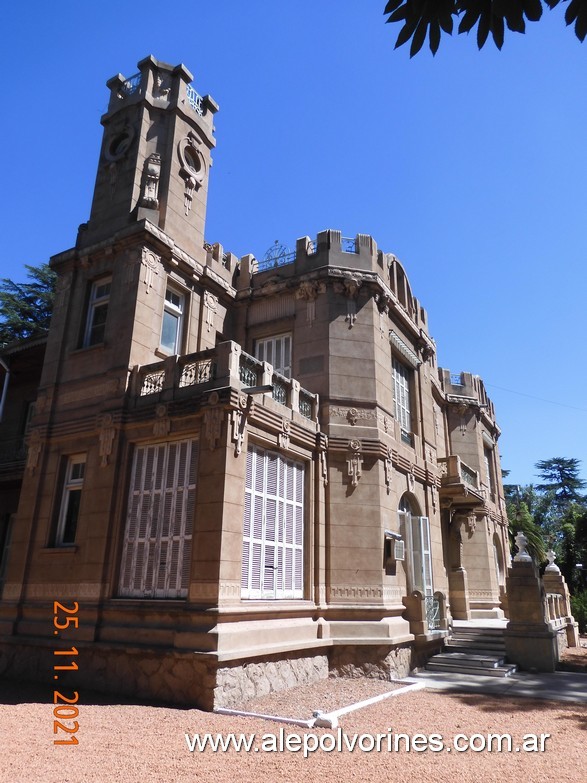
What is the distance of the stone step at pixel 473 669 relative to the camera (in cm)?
1292

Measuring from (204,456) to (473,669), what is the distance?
812cm

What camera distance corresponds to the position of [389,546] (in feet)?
44.8

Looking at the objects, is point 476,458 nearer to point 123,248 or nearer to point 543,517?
point 123,248

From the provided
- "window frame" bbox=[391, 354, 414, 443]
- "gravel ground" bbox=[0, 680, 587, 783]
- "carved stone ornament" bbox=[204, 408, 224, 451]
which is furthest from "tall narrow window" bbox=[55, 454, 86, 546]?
"window frame" bbox=[391, 354, 414, 443]

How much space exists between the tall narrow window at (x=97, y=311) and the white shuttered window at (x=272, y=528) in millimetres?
5185

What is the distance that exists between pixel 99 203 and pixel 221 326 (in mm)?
4483

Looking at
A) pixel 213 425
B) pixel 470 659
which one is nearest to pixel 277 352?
pixel 213 425

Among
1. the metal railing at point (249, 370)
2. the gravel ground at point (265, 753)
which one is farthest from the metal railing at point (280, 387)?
the gravel ground at point (265, 753)

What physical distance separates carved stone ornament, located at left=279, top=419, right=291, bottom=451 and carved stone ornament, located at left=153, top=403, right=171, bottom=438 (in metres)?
2.37

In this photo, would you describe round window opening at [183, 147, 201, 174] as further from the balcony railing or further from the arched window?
the balcony railing

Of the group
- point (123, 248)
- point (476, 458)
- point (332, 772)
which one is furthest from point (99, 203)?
point (476, 458)

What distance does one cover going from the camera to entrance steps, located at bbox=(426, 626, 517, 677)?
13.3 meters

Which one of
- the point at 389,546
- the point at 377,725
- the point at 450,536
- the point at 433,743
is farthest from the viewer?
the point at 450,536

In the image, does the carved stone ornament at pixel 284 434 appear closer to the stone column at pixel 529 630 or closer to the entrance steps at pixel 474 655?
the entrance steps at pixel 474 655
